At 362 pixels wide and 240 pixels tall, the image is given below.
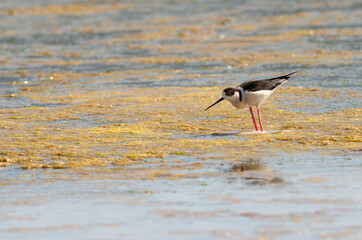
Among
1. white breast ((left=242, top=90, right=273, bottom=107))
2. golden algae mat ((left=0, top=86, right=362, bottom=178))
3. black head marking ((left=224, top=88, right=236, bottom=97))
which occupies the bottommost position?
golden algae mat ((left=0, top=86, right=362, bottom=178))

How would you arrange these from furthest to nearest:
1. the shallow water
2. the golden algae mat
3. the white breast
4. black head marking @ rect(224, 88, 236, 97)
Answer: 1. the white breast
2. black head marking @ rect(224, 88, 236, 97)
3. the golden algae mat
4. the shallow water

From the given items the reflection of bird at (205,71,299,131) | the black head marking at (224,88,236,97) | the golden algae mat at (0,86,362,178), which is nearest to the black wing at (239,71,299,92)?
the reflection of bird at (205,71,299,131)

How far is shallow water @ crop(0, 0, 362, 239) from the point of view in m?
6.73

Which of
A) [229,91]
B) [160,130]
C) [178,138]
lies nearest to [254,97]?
[229,91]

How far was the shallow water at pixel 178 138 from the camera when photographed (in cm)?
673

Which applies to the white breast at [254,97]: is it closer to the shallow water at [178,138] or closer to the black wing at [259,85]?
the black wing at [259,85]

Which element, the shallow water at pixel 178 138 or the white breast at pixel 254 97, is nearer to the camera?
the shallow water at pixel 178 138

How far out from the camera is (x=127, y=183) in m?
8.16

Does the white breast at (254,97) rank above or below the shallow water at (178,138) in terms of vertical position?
above

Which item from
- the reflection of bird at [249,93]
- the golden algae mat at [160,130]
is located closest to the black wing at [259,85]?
the reflection of bird at [249,93]

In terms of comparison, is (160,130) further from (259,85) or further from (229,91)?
(259,85)

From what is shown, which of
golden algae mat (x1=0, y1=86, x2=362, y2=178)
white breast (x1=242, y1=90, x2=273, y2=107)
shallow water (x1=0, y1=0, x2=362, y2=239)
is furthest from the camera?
white breast (x1=242, y1=90, x2=273, y2=107)

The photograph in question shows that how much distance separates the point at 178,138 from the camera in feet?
35.0

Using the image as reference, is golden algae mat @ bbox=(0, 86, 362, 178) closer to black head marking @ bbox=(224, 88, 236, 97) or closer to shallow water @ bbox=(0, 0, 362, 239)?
shallow water @ bbox=(0, 0, 362, 239)
